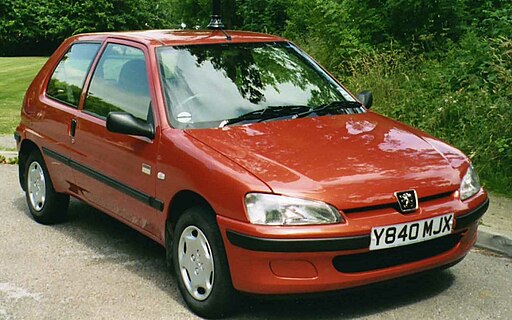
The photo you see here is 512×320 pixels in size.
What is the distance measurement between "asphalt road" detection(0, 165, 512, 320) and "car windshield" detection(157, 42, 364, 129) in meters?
1.17

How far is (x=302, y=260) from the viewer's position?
4.43 meters

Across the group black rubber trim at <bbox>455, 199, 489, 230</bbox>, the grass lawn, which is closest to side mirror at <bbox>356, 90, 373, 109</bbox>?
black rubber trim at <bbox>455, 199, 489, 230</bbox>

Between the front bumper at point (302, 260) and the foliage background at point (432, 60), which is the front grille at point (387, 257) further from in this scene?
the foliage background at point (432, 60)

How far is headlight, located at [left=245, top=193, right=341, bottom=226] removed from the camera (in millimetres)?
4418

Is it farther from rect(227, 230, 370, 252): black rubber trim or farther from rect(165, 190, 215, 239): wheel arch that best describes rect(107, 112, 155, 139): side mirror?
rect(227, 230, 370, 252): black rubber trim

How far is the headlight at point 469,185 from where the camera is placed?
4967 millimetres

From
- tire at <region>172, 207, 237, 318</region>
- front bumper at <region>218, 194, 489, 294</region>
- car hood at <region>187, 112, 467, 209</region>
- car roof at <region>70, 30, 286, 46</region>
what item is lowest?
tire at <region>172, 207, 237, 318</region>

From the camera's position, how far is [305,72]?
20.6 feet

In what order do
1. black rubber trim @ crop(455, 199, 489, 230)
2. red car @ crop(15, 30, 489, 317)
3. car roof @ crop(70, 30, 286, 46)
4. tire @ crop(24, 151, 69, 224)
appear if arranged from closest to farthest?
red car @ crop(15, 30, 489, 317) < black rubber trim @ crop(455, 199, 489, 230) < car roof @ crop(70, 30, 286, 46) < tire @ crop(24, 151, 69, 224)

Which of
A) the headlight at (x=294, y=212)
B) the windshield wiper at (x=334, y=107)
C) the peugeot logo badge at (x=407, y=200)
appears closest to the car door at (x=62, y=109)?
the windshield wiper at (x=334, y=107)

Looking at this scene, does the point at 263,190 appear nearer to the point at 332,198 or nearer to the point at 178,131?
the point at 332,198

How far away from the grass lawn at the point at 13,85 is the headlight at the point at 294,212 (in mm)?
8910

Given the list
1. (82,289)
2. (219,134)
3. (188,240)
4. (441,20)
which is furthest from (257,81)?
(441,20)

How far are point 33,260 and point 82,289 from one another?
87 cm
